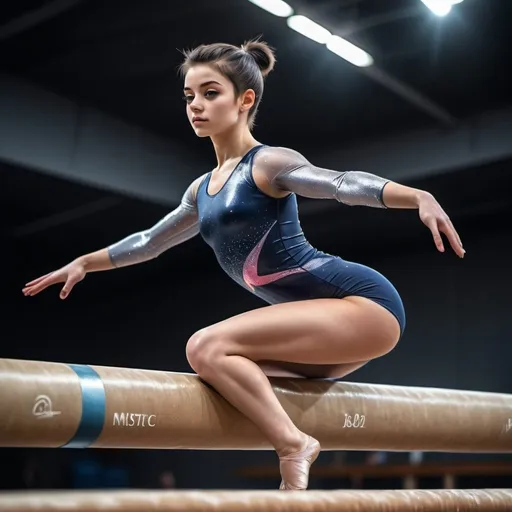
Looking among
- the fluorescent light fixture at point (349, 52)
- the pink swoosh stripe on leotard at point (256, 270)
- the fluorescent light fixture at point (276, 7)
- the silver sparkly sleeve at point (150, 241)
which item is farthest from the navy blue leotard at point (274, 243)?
the fluorescent light fixture at point (349, 52)

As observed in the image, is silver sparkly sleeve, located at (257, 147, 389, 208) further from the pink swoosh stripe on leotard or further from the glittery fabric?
the pink swoosh stripe on leotard

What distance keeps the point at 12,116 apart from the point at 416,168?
3628mm

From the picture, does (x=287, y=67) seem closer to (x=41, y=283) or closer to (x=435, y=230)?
(x=41, y=283)

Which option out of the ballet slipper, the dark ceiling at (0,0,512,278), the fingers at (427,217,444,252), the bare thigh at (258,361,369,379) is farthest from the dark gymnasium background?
the ballet slipper

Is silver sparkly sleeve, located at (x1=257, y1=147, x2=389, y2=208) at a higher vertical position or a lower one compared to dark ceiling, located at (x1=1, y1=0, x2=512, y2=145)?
lower

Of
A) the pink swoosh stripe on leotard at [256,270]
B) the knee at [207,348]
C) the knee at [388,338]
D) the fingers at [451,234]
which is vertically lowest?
the knee at [207,348]

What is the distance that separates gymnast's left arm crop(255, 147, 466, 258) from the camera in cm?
202

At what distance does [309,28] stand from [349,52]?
Answer: 45 centimetres

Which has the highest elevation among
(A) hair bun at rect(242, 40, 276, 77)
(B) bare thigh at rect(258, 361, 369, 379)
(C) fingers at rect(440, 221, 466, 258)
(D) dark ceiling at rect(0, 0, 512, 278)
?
(D) dark ceiling at rect(0, 0, 512, 278)

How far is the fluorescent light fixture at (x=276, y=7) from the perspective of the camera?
17.7 ft

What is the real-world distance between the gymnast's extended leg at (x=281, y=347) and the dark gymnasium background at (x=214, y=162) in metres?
3.55

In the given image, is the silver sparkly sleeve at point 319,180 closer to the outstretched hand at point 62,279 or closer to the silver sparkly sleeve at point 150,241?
the silver sparkly sleeve at point 150,241

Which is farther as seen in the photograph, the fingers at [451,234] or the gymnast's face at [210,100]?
the gymnast's face at [210,100]

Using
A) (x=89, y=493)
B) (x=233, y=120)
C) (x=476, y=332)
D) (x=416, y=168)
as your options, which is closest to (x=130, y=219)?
(x=416, y=168)
